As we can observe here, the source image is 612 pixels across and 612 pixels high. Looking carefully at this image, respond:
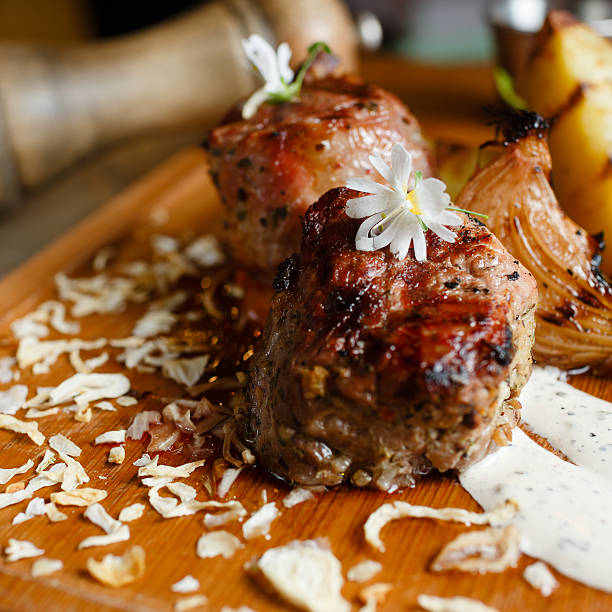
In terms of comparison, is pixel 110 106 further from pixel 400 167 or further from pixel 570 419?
pixel 570 419

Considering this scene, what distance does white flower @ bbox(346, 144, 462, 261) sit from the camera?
1879 mm

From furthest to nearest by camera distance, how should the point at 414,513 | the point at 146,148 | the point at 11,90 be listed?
1. the point at 146,148
2. the point at 11,90
3. the point at 414,513

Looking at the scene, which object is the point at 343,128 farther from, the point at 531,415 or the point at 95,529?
the point at 95,529

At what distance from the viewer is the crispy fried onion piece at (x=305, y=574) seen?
5.13 feet

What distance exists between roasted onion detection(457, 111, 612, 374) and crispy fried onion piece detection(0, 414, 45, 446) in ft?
4.52

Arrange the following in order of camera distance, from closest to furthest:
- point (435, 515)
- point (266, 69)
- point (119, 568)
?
point (119, 568), point (435, 515), point (266, 69)

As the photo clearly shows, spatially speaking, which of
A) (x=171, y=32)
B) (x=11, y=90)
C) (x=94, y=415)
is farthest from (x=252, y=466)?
(x=171, y=32)

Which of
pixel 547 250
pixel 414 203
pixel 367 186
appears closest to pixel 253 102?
pixel 367 186

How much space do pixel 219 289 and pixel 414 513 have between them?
1.32 m

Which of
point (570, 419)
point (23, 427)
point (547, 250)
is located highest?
point (547, 250)

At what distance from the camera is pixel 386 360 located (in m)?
1.69

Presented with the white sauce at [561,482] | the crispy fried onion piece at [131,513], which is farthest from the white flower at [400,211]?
the crispy fried onion piece at [131,513]

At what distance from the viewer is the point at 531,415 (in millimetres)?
2117

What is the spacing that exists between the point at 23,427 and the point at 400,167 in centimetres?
122
